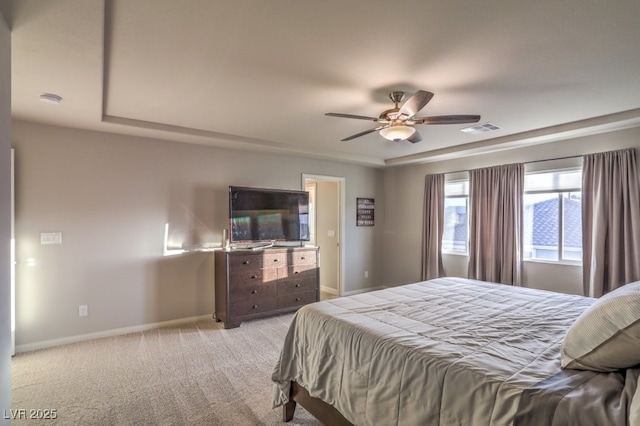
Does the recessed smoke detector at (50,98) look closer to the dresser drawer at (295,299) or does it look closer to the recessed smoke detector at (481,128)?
the dresser drawer at (295,299)

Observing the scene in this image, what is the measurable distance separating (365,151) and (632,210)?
3285mm

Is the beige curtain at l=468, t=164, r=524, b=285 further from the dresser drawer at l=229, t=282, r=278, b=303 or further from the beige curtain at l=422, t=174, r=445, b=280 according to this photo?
the dresser drawer at l=229, t=282, r=278, b=303

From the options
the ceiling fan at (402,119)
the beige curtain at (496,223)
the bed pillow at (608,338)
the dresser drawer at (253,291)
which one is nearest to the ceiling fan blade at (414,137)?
the ceiling fan at (402,119)

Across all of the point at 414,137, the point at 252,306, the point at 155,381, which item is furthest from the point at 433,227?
the point at 155,381

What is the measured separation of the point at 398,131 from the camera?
2.86 m

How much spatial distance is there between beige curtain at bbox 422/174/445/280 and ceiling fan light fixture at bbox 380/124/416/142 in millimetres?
2752

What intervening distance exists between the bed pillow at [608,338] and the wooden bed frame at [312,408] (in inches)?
46.1

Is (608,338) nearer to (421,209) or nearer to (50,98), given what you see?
(50,98)

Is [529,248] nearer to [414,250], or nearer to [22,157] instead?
[414,250]

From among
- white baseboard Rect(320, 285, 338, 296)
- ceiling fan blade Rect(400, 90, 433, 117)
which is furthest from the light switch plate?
white baseboard Rect(320, 285, 338, 296)

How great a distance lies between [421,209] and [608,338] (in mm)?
4535

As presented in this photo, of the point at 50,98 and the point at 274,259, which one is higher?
the point at 50,98

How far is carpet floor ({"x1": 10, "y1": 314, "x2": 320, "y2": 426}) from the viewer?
89.2 inches

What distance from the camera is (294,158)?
5230 mm
